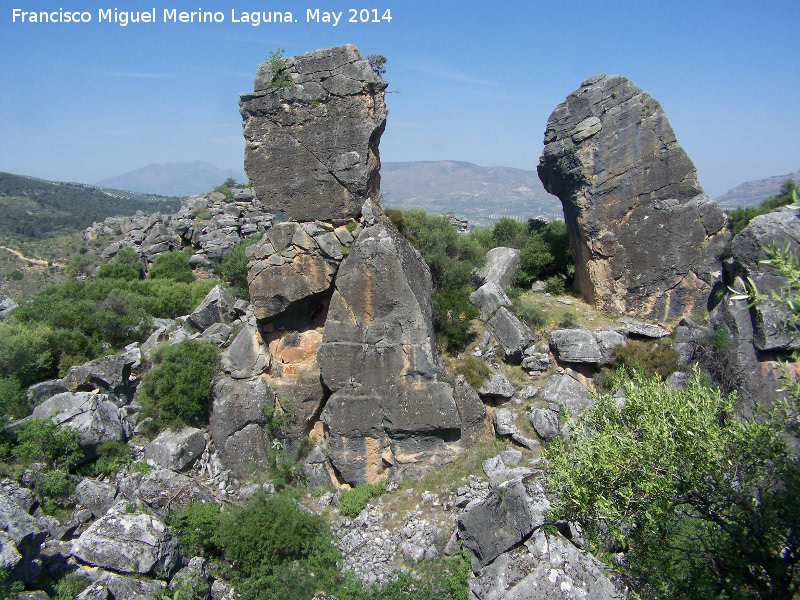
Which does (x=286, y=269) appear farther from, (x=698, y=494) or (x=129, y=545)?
(x=698, y=494)

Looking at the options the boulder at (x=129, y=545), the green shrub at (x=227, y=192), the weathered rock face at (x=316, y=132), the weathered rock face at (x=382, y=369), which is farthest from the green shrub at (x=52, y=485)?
the green shrub at (x=227, y=192)

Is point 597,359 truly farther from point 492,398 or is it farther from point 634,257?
point 634,257

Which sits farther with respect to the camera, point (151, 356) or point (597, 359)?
point (151, 356)

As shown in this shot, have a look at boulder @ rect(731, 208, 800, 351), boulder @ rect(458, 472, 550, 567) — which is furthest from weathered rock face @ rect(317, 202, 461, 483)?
boulder @ rect(731, 208, 800, 351)

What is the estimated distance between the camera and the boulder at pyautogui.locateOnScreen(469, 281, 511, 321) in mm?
13344

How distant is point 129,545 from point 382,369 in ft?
18.0

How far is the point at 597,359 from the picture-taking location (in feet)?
40.0

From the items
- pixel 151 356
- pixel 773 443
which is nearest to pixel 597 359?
pixel 773 443

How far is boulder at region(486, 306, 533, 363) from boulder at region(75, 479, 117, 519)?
29.5 ft

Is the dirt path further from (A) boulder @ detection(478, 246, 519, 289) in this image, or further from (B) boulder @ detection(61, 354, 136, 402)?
(A) boulder @ detection(478, 246, 519, 289)

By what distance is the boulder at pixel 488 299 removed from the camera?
1334 centimetres

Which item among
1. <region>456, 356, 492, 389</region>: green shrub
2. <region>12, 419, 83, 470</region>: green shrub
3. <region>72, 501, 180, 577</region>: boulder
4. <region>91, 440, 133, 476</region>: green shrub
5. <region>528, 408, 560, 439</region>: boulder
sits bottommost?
<region>72, 501, 180, 577</region>: boulder

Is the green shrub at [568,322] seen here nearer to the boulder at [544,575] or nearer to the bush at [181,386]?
the boulder at [544,575]

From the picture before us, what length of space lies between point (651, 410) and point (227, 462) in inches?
351
